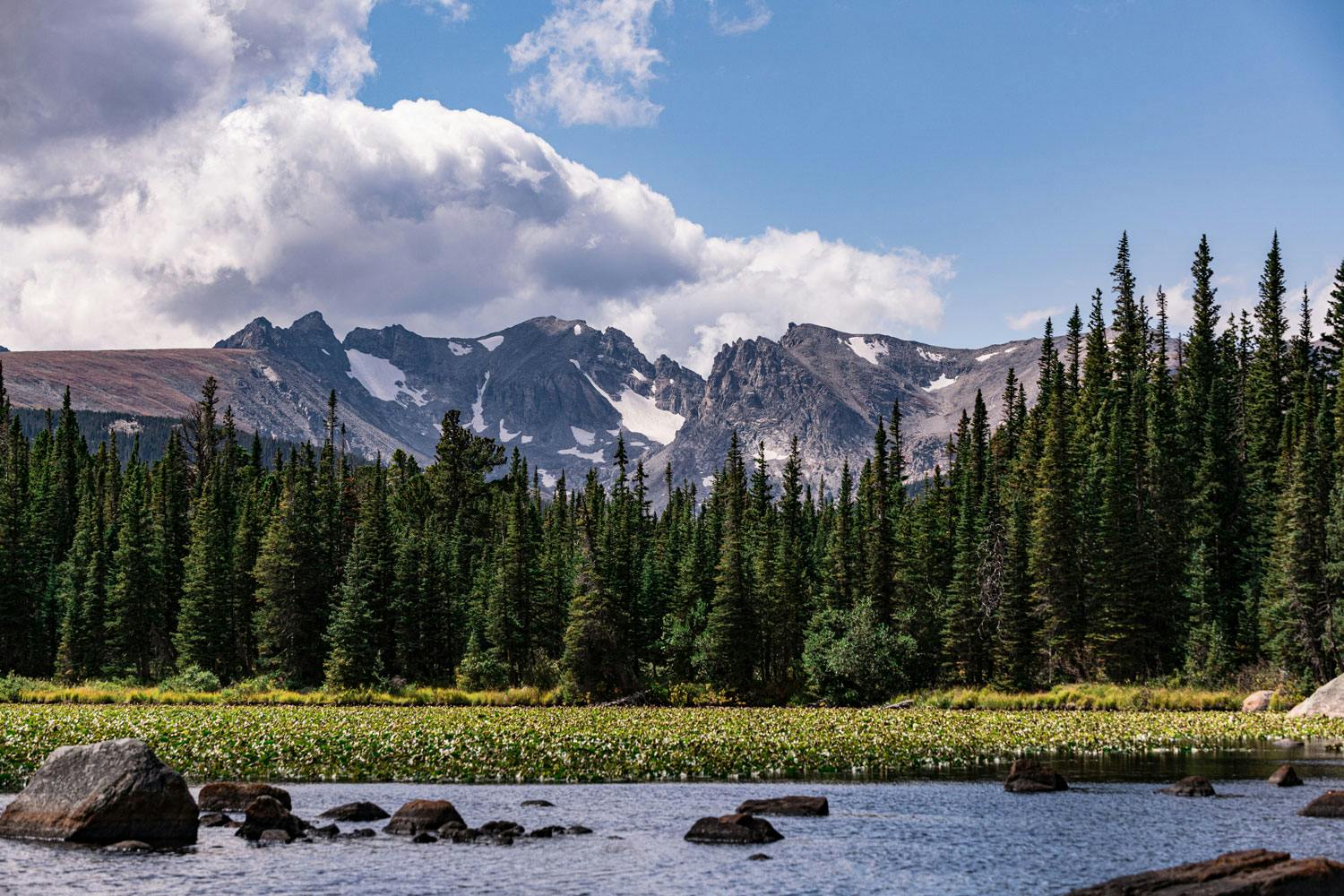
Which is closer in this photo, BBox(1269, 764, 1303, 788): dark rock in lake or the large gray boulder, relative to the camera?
BBox(1269, 764, 1303, 788): dark rock in lake

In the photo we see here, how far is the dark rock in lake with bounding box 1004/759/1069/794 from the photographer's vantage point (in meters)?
35.1

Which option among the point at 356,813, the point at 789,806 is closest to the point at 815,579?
the point at 789,806

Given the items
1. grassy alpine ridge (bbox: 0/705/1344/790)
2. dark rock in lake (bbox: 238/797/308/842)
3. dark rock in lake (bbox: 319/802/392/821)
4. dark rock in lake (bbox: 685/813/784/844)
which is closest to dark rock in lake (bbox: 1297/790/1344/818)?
dark rock in lake (bbox: 685/813/784/844)

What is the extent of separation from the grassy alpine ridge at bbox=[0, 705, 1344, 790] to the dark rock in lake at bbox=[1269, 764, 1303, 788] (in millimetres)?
11675

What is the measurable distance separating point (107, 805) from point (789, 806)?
16.2 meters

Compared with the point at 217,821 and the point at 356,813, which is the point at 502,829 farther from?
the point at 217,821

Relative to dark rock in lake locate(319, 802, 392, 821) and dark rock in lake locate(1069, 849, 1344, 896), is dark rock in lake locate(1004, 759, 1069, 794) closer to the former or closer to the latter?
dark rock in lake locate(1069, 849, 1344, 896)

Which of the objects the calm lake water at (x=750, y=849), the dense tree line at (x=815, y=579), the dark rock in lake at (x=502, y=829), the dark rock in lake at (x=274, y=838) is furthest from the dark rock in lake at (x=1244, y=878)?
the dense tree line at (x=815, y=579)

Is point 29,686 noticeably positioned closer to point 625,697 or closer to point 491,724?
point 625,697

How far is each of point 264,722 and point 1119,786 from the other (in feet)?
123

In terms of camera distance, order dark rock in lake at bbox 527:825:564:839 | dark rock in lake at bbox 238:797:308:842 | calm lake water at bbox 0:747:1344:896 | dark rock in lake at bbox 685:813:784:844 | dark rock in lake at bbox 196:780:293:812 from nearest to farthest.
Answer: calm lake water at bbox 0:747:1344:896
dark rock in lake at bbox 685:813:784:844
dark rock in lake at bbox 238:797:308:842
dark rock in lake at bbox 527:825:564:839
dark rock in lake at bbox 196:780:293:812

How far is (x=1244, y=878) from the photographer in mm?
18109

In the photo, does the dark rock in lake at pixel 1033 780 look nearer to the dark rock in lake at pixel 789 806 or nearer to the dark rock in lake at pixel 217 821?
the dark rock in lake at pixel 789 806

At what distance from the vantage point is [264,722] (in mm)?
54531
